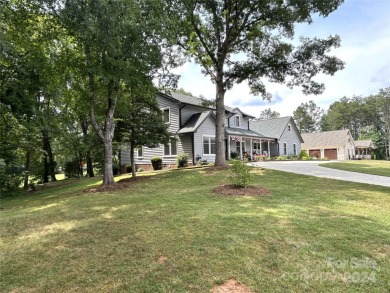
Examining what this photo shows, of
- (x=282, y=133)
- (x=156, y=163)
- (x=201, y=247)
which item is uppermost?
(x=282, y=133)

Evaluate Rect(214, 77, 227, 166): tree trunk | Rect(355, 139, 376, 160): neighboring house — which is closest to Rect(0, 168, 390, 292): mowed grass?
Rect(214, 77, 227, 166): tree trunk

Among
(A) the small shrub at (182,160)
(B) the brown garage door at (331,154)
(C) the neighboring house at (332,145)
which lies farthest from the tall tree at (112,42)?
(B) the brown garage door at (331,154)

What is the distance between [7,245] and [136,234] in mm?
2275

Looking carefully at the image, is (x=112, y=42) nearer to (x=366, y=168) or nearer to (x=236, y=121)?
(x=366, y=168)

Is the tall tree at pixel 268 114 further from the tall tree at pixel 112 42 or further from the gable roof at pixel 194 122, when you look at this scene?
the tall tree at pixel 112 42

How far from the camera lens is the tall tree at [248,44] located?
1483 centimetres

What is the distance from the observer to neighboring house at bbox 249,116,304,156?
3325cm

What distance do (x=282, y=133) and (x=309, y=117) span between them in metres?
50.0

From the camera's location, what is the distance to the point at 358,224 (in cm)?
539

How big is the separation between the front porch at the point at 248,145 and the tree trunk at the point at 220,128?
8.83 meters

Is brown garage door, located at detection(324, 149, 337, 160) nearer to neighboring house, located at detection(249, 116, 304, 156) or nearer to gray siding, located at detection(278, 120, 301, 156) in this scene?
neighboring house, located at detection(249, 116, 304, 156)

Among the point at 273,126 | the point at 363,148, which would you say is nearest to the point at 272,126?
the point at 273,126

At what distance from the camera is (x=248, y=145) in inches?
1178

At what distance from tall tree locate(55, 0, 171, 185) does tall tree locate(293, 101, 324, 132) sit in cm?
7233
